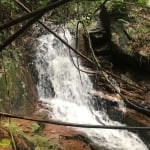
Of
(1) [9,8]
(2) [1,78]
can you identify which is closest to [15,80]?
(2) [1,78]

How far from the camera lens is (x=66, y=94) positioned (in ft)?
34.8

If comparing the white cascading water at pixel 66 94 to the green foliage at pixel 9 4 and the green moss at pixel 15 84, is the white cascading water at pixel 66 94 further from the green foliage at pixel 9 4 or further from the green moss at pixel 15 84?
the green foliage at pixel 9 4

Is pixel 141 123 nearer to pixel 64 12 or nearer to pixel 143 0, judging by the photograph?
pixel 143 0

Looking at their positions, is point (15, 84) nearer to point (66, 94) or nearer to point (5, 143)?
point (66, 94)

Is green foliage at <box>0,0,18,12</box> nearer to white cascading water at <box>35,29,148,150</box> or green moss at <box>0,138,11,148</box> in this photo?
white cascading water at <box>35,29,148,150</box>

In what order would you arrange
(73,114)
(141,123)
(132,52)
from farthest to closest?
(132,52) < (73,114) < (141,123)

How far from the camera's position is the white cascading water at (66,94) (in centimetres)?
869

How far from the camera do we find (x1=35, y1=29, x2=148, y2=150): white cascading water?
8.69 metres

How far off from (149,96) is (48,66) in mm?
3231

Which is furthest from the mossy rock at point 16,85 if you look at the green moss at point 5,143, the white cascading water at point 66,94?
the green moss at point 5,143

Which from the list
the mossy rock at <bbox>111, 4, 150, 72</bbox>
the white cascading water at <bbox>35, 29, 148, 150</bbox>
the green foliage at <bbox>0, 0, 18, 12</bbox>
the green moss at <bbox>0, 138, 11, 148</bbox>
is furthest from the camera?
the mossy rock at <bbox>111, 4, 150, 72</bbox>

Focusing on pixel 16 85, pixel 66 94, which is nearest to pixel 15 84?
pixel 16 85

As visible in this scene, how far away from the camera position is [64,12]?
40.1ft

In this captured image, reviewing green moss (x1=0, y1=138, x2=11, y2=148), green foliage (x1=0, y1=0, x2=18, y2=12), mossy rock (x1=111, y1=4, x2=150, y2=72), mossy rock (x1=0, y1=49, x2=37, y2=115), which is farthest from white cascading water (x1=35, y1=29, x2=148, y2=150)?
green moss (x1=0, y1=138, x2=11, y2=148)
